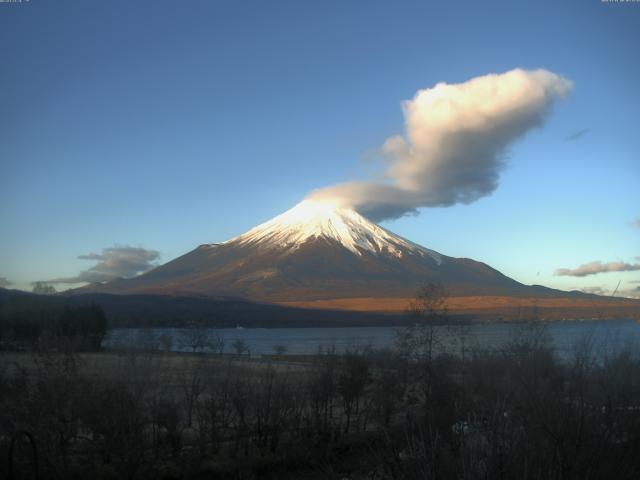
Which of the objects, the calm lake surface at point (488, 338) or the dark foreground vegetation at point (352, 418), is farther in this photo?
the calm lake surface at point (488, 338)

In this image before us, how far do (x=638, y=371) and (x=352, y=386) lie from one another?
36.3ft

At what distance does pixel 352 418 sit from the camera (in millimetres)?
24219

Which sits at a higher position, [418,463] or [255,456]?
[418,463]

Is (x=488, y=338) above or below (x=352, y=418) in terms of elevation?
above

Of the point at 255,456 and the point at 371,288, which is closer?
the point at 255,456

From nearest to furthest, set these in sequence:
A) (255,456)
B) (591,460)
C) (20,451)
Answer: (591,460), (20,451), (255,456)

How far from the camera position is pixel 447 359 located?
2208 cm

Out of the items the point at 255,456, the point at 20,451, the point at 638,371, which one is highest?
the point at 638,371

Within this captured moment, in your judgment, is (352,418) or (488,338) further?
(488,338)

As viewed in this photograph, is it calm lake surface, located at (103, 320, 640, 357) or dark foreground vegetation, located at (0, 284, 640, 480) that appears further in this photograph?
calm lake surface, located at (103, 320, 640, 357)

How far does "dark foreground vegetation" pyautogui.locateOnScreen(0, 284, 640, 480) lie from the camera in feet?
18.9

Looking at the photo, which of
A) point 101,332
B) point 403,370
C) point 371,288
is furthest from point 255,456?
point 371,288

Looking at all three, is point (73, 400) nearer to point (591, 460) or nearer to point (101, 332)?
point (591, 460)

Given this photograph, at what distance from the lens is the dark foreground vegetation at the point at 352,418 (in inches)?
227
